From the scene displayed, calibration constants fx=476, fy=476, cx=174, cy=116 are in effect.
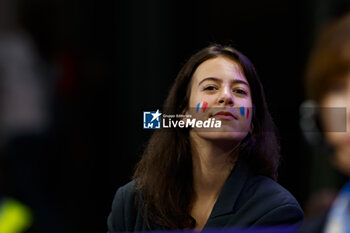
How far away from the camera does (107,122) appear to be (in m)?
1.49

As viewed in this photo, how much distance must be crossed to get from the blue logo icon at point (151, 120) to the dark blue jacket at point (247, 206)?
0.23m

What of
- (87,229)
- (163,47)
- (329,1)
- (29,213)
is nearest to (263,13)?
(329,1)

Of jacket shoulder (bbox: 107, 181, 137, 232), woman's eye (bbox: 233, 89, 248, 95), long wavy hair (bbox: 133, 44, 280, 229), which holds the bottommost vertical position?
jacket shoulder (bbox: 107, 181, 137, 232)

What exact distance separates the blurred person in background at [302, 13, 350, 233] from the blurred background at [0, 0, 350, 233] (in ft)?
0.61

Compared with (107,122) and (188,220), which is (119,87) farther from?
(188,220)

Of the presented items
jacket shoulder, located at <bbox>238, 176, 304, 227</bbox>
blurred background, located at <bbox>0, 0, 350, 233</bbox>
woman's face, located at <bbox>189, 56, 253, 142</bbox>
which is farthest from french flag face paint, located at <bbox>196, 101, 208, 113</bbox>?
jacket shoulder, located at <bbox>238, 176, 304, 227</bbox>

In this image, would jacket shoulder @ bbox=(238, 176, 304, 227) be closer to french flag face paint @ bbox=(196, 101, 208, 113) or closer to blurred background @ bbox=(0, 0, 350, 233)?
blurred background @ bbox=(0, 0, 350, 233)

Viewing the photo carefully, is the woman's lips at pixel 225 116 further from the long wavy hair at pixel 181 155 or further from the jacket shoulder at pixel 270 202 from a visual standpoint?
the jacket shoulder at pixel 270 202

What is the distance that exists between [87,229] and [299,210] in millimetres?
658

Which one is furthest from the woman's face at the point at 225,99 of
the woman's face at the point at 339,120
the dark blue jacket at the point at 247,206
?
the woman's face at the point at 339,120

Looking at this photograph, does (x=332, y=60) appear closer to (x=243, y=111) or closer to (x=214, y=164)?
(x=243, y=111)

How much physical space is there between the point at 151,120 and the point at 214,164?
0.78 feet

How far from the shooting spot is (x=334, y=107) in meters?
1.11

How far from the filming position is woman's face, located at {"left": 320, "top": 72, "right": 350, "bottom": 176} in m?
1.03
